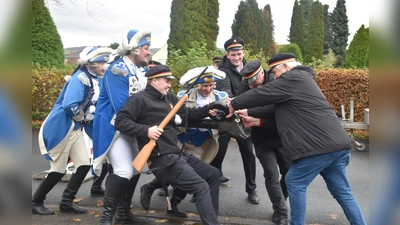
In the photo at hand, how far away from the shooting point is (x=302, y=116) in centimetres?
340

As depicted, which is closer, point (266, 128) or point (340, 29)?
point (266, 128)

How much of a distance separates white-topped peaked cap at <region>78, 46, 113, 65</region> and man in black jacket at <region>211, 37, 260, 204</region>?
1.52 m

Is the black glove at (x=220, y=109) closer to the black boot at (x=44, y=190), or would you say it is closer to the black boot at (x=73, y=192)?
the black boot at (x=73, y=192)

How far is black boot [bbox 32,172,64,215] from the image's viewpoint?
4.55 meters

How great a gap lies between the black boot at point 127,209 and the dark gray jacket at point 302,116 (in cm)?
180

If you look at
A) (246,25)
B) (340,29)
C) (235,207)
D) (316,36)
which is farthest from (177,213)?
(340,29)

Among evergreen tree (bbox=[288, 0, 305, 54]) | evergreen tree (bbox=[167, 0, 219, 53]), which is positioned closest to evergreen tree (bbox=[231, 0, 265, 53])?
evergreen tree (bbox=[167, 0, 219, 53])

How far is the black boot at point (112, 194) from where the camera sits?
391cm

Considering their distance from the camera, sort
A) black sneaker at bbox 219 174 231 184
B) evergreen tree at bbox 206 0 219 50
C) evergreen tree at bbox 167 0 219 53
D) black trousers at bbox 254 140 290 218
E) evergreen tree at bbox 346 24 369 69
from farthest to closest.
Result: evergreen tree at bbox 206 0 219 50
evergreen tree at bbox 167 0 219 53
evergreen tree at bbox 346 24 369 69
black sneaker at bbox 219 174 231 184
black trousers at bbox 254 140 290 218

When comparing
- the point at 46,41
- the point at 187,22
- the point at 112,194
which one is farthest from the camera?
the point at 187,22

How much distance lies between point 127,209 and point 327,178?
7.47 feet

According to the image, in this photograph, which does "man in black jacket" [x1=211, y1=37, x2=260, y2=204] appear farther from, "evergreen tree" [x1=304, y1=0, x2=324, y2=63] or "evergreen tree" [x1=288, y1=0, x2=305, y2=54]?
"evergreen tree" [x1=288, y1=0, x2=305, y2=54]

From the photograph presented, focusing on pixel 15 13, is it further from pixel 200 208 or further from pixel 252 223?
pixel 252 223

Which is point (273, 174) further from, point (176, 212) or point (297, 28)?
point (297, 28)
